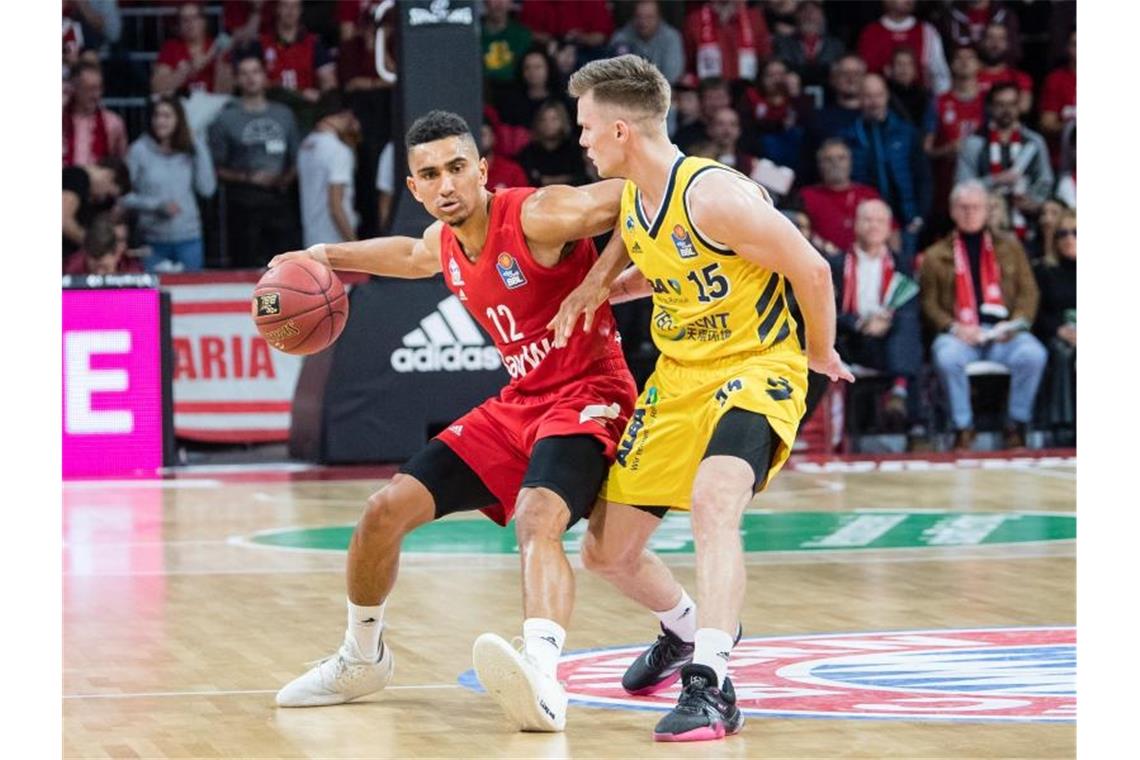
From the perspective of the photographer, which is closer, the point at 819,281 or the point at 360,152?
the point at 819,281

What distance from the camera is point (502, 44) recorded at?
15586mm

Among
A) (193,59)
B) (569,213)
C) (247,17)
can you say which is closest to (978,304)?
(247,17)

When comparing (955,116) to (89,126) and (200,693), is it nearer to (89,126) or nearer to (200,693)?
(89,126)

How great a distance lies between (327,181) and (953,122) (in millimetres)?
5108

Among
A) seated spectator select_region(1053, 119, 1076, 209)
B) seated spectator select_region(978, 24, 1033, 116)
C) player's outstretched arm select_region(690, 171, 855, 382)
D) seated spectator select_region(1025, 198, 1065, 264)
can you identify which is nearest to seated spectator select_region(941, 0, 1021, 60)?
seated spectator select_region(978, 24, 1033, 116)

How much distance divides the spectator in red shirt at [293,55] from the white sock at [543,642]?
10.8 meters

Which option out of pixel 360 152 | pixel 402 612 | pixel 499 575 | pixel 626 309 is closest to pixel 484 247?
pixel 402 612

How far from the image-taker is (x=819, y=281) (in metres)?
5.35

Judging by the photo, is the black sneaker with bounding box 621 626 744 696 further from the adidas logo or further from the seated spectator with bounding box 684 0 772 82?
the seated spectator with bounding box 684 0 772 82

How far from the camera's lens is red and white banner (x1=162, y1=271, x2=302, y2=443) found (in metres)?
14.0

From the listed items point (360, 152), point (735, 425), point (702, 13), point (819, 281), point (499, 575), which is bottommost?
point (499, 575)

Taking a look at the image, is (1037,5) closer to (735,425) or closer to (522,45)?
(522,45)

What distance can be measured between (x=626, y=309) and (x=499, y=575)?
490cm

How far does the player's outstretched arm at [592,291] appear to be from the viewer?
5.61m
